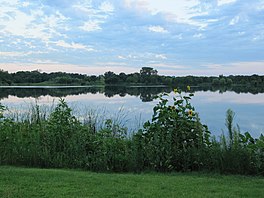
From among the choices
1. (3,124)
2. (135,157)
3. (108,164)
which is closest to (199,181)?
(135,157)

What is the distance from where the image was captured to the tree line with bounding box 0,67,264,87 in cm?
3262

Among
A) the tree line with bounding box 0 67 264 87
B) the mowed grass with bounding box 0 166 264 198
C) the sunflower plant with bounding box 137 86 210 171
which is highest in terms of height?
the tree line with bounding box 0 67 264 87

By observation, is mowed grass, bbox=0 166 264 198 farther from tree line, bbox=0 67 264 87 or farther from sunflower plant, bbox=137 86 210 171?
tree line, bbox=0 67 264 87

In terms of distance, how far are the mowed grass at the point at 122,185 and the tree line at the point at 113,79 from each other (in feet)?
82.8

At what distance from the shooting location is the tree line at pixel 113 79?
32625 millimetres

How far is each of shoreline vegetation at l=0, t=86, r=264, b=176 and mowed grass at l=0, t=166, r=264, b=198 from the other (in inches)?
15.3

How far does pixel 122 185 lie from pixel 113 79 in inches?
1295

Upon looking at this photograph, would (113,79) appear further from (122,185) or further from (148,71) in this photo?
(122,185)

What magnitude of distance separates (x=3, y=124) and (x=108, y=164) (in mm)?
2864

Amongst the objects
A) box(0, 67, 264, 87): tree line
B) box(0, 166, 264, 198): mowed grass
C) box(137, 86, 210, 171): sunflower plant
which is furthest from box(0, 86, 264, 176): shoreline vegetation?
box(0, 67, 264, 87): tree line

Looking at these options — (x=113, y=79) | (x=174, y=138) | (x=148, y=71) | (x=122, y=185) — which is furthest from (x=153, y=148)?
(x=113, y=79)

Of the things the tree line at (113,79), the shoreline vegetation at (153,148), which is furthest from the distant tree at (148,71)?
the shoreline vegetation at (153,148)

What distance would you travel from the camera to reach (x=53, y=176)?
15.4ft

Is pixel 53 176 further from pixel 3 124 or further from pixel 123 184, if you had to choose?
pixel 3 124
